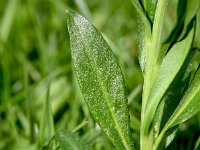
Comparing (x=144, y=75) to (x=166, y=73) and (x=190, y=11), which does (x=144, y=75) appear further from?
(x=190, y=11)

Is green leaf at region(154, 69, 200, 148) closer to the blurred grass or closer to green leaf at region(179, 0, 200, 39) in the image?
green leaf at region(179, 0, 200, 39)

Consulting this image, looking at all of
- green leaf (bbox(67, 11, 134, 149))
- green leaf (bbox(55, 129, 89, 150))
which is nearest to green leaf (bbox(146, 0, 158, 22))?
green leaf (bbox(67, 11, 134, 149))

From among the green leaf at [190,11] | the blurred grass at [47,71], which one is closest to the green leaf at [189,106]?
the green leaf at [190,11]

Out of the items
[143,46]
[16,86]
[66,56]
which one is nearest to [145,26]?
Answer: [143,46]

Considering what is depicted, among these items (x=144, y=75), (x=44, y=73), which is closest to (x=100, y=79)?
(x=144, y=75)

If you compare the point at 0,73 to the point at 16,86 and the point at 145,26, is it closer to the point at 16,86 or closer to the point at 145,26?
A: the point at 16,86

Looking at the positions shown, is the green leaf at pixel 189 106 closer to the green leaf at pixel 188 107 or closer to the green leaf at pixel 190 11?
the green leaf at pixel 188 107

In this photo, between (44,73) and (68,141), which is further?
(44,73)
